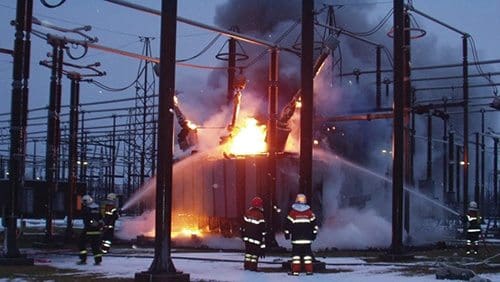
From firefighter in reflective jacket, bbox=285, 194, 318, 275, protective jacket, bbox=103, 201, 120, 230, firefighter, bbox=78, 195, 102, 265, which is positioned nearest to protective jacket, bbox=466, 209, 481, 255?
firefighter in reflective jacket, bbox=285, 194, 318, 275

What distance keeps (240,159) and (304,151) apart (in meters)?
8.49

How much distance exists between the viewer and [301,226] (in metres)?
14.6

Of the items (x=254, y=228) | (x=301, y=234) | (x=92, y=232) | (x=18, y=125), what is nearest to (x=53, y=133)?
(x=18, y=125)

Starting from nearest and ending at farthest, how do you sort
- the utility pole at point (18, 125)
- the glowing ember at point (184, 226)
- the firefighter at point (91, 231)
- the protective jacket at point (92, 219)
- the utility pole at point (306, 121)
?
1. the utility pole at point (306, 121)
2. the utility pole at point (18, 125)
3. the firefighter at point (91, 231)
4. the protective jacket at point (92, 219)
5. the glowing ember at point (184, 226)

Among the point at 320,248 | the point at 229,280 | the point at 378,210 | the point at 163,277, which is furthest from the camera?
the point at 378,210

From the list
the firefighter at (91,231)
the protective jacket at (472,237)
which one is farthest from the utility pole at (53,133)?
the protective jacket at (472,237)

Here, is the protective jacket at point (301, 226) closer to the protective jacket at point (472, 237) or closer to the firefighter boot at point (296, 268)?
the firefighter boot at point (296, 268)

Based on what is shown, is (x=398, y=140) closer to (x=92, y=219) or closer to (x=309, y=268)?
(x=309, y=268)

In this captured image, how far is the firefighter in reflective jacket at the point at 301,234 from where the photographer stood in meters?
14.2

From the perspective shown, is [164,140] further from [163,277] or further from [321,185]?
[321,185]

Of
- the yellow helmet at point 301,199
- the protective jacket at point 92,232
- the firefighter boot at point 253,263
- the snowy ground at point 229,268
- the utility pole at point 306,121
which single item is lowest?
the snowy ground at point 229,268

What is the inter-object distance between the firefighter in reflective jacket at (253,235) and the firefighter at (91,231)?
11.8 ft

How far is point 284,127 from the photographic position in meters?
22.5

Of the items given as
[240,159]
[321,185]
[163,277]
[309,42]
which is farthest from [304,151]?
[321,185]
